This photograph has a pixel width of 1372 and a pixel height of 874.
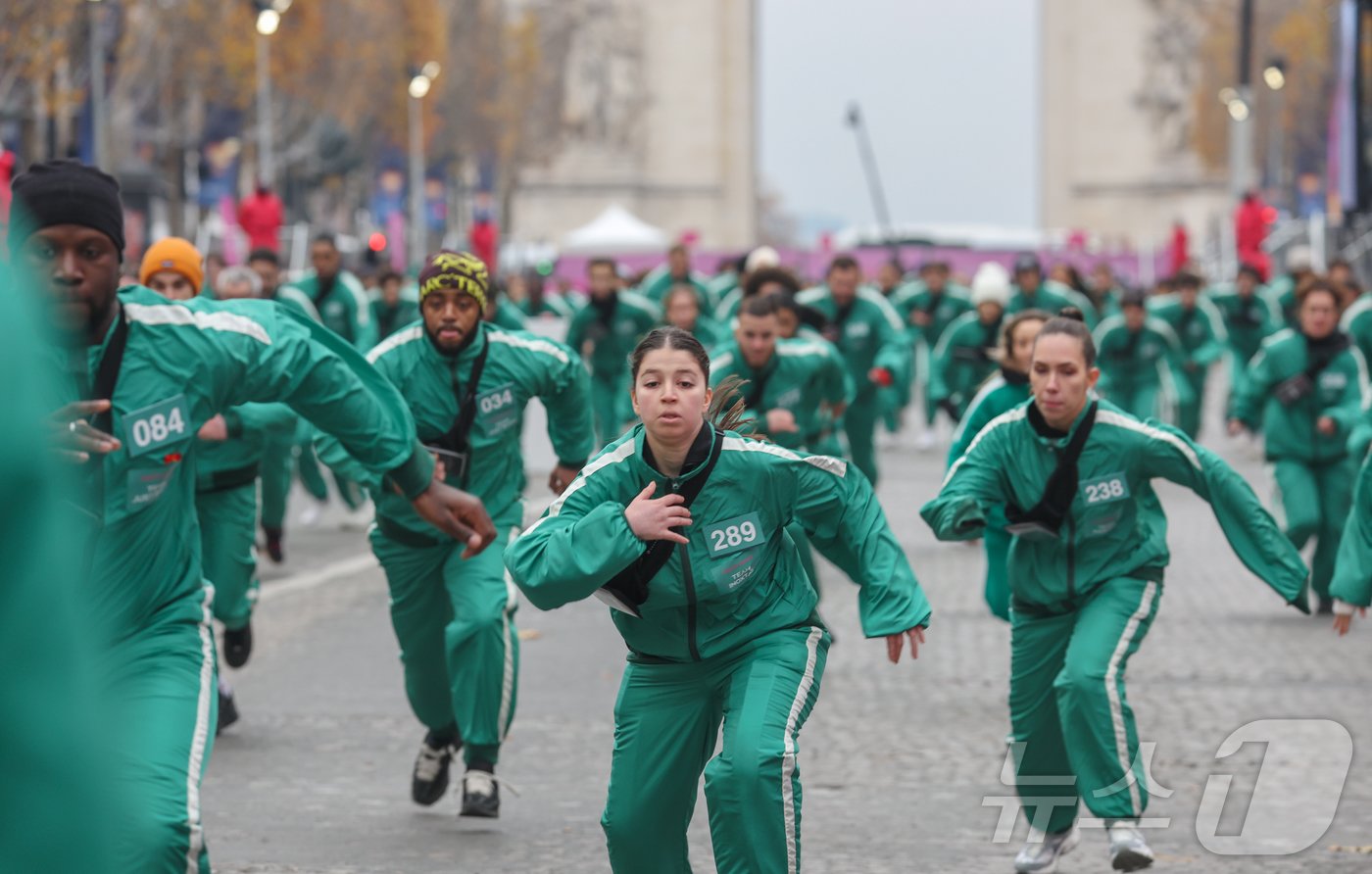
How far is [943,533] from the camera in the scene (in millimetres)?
7203

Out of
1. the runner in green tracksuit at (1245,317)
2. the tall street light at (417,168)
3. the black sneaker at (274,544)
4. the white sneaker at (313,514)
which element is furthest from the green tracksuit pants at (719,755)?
the tall street light at (417,168)

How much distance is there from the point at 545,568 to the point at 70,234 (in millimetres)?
1195

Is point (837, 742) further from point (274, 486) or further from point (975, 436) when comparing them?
point (274, 486)

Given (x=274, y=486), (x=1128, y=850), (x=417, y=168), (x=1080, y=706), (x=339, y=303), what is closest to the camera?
(x=1128, y=850)

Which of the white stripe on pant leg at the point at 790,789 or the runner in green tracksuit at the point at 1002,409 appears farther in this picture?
the runner in green tracksuit at the point at 1002,409

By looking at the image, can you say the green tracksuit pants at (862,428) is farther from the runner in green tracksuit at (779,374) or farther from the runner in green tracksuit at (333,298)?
the runner in green tracksuit at (779,374)

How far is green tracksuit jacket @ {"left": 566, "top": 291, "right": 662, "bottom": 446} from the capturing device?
2041 cm

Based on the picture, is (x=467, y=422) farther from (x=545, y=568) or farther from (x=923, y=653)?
(x=923, y=653)

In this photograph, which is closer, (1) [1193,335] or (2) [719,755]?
(2) [719,755]

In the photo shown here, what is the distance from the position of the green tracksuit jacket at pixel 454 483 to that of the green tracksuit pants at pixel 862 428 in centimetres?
907

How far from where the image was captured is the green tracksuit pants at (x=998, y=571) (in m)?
8.09

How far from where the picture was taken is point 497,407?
8.46 m

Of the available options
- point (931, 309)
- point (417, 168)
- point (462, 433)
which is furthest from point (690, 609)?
point (417, 168)

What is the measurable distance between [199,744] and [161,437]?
74 centimetres
